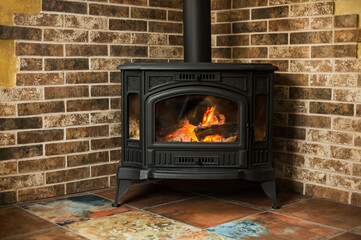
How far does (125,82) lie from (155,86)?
0.70ft

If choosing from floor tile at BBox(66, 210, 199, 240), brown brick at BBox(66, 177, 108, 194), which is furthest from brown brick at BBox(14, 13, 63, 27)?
floor tile at BBox(66, 210, 199, 240)

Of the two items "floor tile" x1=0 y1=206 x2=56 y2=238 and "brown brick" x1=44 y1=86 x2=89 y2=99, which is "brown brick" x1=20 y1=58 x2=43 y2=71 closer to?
"brown brick" x1=44 y1=86 x2=89 y2=99

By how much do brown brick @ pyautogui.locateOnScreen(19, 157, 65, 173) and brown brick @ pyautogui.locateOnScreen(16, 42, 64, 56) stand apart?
0.69 meters

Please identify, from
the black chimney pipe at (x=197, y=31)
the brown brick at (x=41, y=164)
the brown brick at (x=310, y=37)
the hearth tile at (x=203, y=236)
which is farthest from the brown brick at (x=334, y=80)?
the brown brick at (x=41, y=164)

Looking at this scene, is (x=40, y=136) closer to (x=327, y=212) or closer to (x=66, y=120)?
(x=66, y=120)

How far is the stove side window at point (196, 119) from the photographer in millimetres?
3041

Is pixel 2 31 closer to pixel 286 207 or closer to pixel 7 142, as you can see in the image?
pixel 7 142

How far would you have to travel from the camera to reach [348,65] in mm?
3143

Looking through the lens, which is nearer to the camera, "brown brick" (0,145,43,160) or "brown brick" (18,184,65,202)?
"brown brick" (0,145,43,160)

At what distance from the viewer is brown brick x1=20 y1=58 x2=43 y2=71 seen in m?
3.13

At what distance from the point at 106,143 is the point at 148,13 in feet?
3.34

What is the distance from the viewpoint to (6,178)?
10.2 feet

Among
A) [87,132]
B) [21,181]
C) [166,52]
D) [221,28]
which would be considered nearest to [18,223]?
[21,181]

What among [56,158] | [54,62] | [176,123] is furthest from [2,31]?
[176,123]
